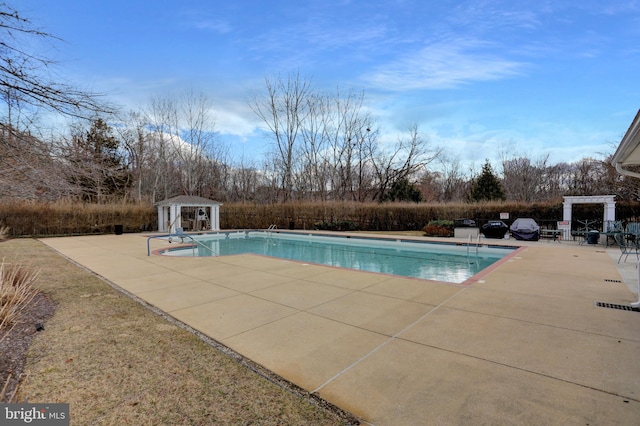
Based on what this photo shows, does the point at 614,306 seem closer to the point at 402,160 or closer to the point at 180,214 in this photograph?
the point at 180,214

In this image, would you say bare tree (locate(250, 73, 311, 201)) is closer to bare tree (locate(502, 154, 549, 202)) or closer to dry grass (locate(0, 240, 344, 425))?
bare tree (locate(502, 154, 549, 202))

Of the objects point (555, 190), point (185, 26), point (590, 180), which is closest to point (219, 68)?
point (185, 26)

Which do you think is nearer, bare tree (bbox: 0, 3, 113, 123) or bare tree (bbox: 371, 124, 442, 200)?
bare tree (bbox: 0, 3, 113, 123)

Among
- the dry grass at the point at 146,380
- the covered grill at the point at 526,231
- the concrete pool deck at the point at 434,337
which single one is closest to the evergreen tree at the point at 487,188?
the covered grill at the point at 526,231

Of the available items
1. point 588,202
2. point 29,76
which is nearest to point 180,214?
point 29,76

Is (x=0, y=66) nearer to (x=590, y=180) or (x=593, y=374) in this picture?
(x=593, y=374)

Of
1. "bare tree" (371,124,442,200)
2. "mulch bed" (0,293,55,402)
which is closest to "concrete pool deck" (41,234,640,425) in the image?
"mulch bed" (0,293,55,402)

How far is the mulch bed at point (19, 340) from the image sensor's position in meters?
2.63

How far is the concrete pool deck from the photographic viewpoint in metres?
2.38

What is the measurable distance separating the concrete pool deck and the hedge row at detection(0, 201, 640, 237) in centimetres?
1097

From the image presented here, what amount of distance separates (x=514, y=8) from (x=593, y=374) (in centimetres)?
1066

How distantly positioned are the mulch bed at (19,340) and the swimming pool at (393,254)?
264 inches

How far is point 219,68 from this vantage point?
14.3 meters

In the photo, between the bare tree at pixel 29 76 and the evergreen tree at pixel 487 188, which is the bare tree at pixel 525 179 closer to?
the evergreen tree at pixel 487 188
